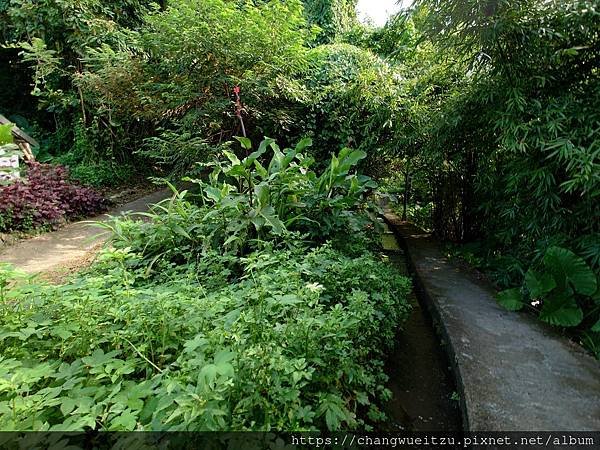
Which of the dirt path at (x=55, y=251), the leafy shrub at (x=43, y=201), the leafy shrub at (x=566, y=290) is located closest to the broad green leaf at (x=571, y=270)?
the leafy shrub at (x=566, y=290)

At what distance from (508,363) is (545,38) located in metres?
2.29

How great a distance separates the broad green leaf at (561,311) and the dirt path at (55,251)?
146 inches

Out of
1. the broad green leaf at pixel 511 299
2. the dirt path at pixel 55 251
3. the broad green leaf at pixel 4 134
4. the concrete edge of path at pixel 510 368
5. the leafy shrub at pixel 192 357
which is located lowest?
the concrete edge of path at pixel 510 368

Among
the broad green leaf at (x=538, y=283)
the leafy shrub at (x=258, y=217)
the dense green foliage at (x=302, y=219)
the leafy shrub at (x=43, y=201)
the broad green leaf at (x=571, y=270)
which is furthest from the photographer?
the leafy shrub at (x=43, y=201)

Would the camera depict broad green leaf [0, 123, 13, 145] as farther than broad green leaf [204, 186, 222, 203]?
Yes

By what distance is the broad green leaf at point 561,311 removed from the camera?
7.71 feet

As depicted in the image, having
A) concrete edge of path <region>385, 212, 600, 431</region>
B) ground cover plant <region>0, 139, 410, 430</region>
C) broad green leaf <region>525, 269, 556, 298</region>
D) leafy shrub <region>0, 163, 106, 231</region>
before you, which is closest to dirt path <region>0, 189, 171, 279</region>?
leafy shrub <region>0, 163, 106, 231</region>

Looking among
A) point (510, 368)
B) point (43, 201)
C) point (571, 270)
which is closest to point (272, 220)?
point (510, 368)

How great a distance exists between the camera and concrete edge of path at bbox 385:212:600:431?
64.5 inches

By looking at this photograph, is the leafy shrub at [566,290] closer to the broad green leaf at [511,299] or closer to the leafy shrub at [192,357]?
the broad green leaf at [511,299]

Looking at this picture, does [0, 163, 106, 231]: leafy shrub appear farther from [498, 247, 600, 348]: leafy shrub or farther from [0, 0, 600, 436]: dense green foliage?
[498, 247, 600, 348]: leafy shrub

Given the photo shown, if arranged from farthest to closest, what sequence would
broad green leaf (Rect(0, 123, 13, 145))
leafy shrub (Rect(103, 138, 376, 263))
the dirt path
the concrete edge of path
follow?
1. broad green leaf (Rect(0, 123, 13, 145))
2. the dirt path
3. leafy shrub (Rect(103, 138, 376, 263))
4. the concrete edge of path

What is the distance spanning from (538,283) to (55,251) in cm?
502

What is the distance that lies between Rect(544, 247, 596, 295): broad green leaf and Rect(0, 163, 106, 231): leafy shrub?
5888 millimetres
